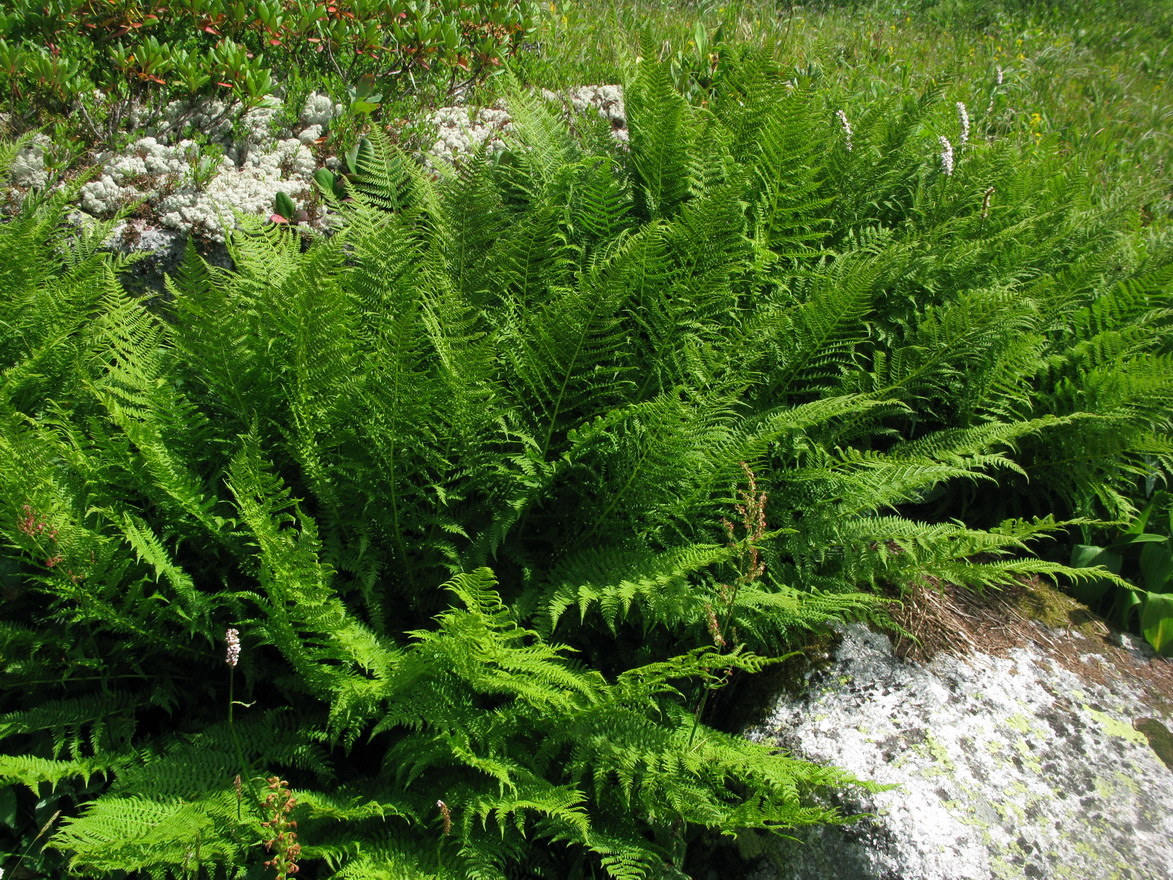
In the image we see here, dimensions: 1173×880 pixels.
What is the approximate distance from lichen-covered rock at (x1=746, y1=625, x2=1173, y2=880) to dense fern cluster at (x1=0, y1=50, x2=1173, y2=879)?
0.19 meters

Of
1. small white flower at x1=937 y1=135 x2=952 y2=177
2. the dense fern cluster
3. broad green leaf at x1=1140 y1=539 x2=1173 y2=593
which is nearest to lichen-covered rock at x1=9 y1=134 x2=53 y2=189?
the dense fern cluster

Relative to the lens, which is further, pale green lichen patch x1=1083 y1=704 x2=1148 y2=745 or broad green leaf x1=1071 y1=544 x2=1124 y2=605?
broad green leaf x1=1071 y1=544 x2=1124 y2=605

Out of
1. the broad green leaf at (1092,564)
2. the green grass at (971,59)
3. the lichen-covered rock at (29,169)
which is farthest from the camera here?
the green grass at (971,59)

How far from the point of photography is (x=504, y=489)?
267 centimetres

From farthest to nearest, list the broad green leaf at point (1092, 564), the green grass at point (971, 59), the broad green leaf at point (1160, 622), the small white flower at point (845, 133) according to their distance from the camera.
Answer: the green grass at point (971, 59), the small white flower at point (845, 133), the broad green leaf at point (1092, 564), the broad green leaf at point (1160, 622)

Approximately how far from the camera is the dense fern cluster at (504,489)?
2.19 metres

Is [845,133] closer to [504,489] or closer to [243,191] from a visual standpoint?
[504,489]

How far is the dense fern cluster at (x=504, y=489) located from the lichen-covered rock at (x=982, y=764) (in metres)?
0.19

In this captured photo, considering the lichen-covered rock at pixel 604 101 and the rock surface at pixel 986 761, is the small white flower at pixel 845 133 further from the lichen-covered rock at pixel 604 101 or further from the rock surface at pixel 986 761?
the rock surface at pixel 986 761

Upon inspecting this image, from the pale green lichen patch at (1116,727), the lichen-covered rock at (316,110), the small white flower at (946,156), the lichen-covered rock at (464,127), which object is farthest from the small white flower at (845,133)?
the pale green lichen patch at (1116,727)

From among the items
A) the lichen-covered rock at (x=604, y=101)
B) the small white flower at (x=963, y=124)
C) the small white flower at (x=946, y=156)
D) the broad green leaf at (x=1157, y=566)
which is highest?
the lichen-covered rock at (x=604, y=101)

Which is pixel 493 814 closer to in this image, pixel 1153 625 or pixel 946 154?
pixel 1153 625

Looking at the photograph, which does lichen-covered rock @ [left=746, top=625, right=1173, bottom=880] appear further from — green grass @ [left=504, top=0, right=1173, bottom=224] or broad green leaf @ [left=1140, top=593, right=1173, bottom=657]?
green grass @ [left=504, top=0, right=1173, bottom=224]

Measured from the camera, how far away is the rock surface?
233cm
